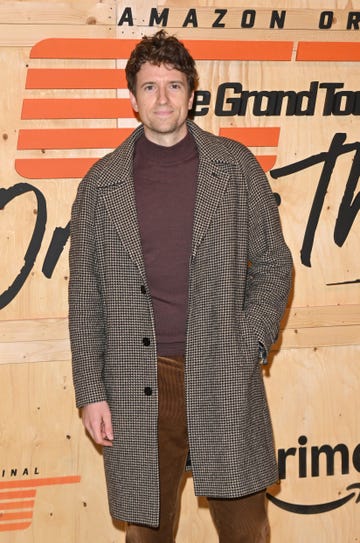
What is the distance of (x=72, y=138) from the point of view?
140 inches

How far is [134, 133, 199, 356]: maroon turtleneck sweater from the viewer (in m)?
2.95

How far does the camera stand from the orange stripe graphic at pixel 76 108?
11.5 feet

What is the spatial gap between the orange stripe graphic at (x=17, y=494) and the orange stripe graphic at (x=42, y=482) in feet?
0.08

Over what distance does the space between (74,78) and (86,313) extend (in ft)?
3.48

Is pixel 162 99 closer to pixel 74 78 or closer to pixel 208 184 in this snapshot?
pixel 208 184

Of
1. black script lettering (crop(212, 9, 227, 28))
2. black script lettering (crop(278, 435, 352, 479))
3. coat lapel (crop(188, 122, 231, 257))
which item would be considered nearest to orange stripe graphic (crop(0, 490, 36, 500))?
black script lettering (crop(278, 435, 352, 479))

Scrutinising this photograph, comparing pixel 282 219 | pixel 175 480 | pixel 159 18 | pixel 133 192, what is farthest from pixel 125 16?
pixel 175 480

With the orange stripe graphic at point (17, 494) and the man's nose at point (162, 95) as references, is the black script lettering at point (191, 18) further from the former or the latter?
the orange stripe graphic at point (17, 494)

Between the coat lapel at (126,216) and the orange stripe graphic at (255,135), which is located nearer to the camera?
the coat lapel at (126,216)

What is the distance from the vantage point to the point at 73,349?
301cm

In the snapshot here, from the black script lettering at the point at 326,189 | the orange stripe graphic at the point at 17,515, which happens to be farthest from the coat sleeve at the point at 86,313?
the black script lettering at the point at 326,189

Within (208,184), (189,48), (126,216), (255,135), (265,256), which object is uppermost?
(189,48)

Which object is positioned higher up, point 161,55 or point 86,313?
point 161,55

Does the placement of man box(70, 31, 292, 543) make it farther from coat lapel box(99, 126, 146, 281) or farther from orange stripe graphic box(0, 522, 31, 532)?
orange stripe graphic box(0, 522, 31, 532)
